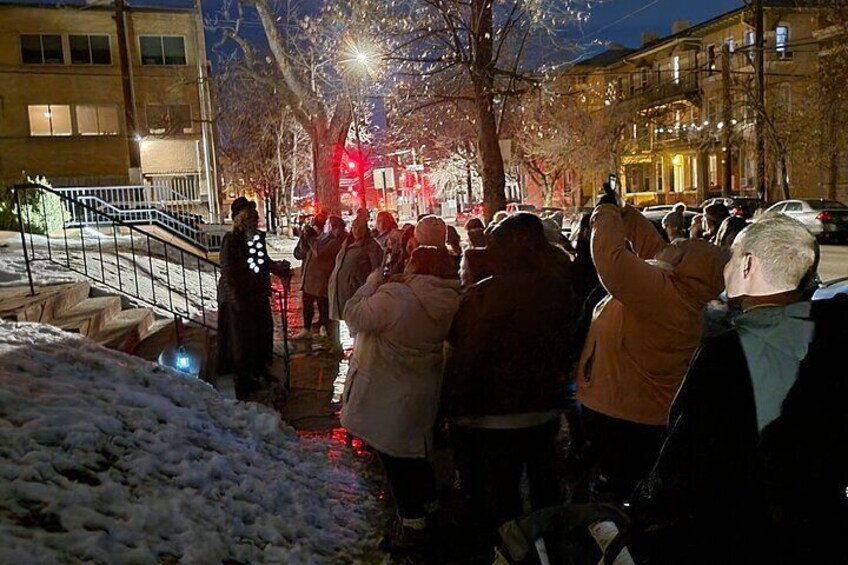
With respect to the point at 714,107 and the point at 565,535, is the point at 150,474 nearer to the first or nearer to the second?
the point at 565,535

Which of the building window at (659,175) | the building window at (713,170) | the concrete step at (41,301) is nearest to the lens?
the concrete step at (41,301)

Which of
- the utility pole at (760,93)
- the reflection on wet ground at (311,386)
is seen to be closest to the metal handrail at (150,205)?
the reflection on wet ground at (311,386)

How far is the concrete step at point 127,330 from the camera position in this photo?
7.91 metres

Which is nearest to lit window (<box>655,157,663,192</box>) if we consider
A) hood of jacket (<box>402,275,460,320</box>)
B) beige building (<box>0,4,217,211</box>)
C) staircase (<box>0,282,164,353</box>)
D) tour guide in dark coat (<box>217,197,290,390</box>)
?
beige building (<box>0,4,217,211</box>)

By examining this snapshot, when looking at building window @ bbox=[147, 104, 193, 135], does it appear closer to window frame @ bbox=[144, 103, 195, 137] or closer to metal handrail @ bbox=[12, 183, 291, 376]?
window frame @ bbox=[144, 103, 195, 137]

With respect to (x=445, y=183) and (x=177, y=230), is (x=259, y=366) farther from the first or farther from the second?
(x=445, y=183)

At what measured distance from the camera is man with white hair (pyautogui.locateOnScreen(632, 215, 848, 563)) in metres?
1.88

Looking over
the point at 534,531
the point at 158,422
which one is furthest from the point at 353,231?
the point at 534,531

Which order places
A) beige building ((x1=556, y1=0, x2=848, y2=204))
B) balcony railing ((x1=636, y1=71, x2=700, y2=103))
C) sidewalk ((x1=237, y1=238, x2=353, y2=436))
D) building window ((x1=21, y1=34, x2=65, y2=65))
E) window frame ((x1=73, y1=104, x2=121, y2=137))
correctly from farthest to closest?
balcony railing ((x1=636, y1=71, x2=700, y2=103))
beige building ((x1=556, y1=0, x2=848, y2=204))
window frame ((x1=73, y1=104, x2=121, y2=137))
building window ((x1=21, y1=34, x2=65, y2=65))
sidewalk ((x1=237, y1=238, x2=353, y2=436))

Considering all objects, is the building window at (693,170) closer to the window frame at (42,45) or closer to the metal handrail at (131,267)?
the window frame at (42,45)

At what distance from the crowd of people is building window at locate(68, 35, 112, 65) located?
32424 millimetres

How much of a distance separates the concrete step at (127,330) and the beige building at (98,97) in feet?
72.2

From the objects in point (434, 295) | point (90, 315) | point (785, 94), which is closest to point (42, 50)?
point (90, 315)

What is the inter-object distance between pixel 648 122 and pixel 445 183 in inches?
776
